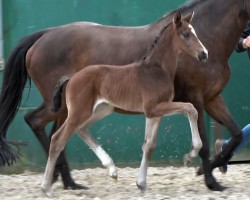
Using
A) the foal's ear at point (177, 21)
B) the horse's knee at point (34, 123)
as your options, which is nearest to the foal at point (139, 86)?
the foal's ear at point (177, 21)

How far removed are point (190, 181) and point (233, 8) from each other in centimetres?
178

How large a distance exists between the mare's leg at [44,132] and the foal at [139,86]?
0.66 metres

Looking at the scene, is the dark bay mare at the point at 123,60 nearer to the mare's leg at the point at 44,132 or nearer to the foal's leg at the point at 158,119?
the mare's leg at the point at 44,132

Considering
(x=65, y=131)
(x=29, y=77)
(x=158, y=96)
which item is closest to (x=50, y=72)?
(x=29, y=77)

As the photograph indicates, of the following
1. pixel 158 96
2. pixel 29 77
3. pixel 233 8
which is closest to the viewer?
pixel 158 96

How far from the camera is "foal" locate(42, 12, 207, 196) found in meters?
5.82

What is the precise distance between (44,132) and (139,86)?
1.34 m

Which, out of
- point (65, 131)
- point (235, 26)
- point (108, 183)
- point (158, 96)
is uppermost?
point (235, 26)

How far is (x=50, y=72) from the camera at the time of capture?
677 cm

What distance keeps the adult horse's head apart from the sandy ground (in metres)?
1.20

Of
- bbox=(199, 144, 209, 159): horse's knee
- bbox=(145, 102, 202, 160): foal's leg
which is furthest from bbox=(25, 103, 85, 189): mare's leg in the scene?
bbox=(145, 102, 202, 160): foal's leg

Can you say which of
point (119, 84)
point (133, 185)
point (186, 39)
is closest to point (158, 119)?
point (119, 84)

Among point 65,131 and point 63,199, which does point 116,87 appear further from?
point 63,199

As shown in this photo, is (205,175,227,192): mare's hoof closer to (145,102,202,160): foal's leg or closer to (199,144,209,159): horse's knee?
(199,144,209,159): horse's knee
